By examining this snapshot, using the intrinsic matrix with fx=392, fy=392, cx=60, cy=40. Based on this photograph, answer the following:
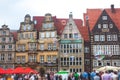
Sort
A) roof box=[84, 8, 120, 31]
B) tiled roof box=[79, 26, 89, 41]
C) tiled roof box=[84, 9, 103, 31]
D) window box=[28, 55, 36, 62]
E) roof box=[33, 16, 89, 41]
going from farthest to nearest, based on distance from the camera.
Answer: roof box=[33, 16, 89, 41]
tiled roof box=[84, 9, 103, 31]
roof box=[84, 8, 120, 31]
tiled roof box=[79, 26, 89, 41]
window box=[28, 55, 36, 62]

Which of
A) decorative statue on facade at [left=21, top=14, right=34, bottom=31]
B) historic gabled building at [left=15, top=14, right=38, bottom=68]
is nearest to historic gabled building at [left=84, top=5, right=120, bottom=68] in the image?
historic gabled building at [left=15, top=14, right=38, bottom=68]

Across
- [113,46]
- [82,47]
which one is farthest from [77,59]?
[113,46]

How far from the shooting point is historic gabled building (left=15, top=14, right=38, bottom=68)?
241 feet

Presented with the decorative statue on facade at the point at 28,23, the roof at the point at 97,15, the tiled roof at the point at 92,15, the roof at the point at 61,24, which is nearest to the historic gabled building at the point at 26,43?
the decorative statue on facade at the point at 28,23

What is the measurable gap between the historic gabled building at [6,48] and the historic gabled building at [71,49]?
911cm

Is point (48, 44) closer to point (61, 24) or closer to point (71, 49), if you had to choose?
point (71, 49)

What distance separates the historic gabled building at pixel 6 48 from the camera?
73375 mm

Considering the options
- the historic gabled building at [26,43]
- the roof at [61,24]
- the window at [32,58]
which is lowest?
the window at [32,58]

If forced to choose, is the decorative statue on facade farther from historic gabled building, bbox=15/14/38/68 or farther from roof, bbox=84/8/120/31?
roof, bbox=84/8/120/31

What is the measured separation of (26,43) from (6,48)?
12.8ft

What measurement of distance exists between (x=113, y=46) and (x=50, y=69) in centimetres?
1224

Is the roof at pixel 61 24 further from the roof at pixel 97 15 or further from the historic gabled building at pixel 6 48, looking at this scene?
the historic gabled building at pixel 6 48

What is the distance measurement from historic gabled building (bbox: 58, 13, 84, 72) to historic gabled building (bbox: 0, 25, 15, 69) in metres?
9.11

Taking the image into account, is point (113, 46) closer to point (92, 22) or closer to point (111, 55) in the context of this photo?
point (111, 55)
